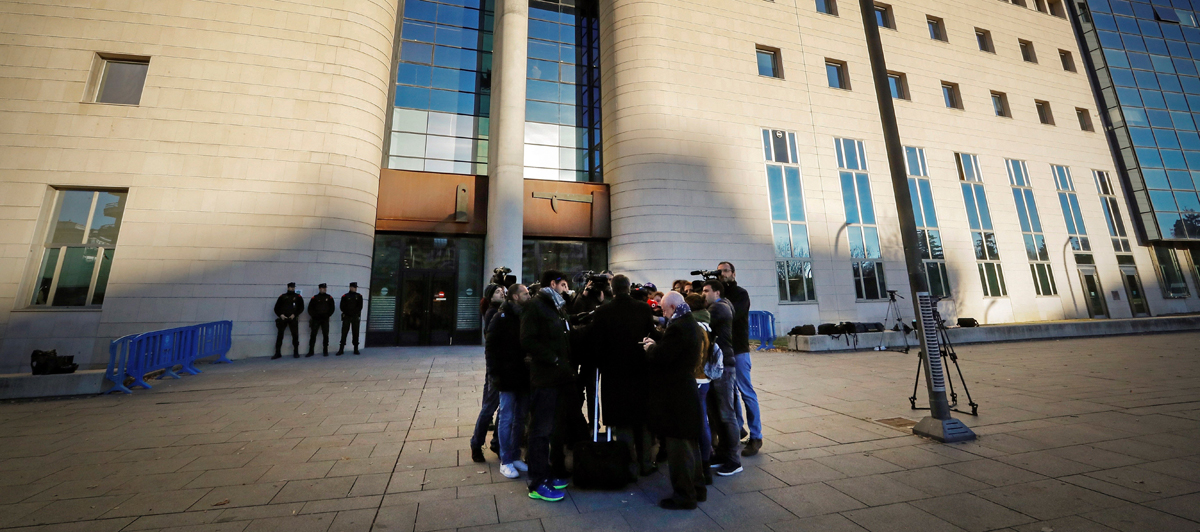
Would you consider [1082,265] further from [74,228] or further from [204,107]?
[74,228]

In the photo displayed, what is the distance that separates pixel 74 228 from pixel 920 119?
31537mm

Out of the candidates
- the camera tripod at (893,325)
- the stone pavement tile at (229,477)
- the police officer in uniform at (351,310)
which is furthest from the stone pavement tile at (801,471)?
the police officer in uniform at (351,310)

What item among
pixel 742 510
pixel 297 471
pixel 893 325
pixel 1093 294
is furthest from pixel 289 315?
pixel 1093 294

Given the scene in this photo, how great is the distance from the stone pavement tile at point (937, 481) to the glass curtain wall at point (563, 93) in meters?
15.0

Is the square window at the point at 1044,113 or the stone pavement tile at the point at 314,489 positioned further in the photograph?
the square window at the point at 1044,113

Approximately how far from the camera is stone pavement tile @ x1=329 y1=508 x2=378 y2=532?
9.73 feet

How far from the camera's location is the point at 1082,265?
70.5 ft

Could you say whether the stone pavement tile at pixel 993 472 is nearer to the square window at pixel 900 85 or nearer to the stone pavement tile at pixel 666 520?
the stone pavement tile at pixel 666 520

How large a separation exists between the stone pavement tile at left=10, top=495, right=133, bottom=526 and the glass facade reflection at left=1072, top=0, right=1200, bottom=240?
39.5 metres

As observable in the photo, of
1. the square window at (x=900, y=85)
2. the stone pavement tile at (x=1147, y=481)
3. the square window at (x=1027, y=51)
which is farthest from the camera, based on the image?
the square window at (x=1027, y=51)

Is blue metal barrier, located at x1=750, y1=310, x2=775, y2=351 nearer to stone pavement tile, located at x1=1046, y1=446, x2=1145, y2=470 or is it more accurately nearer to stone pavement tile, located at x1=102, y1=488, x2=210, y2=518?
stone pavement tile, located at x1=1046, y1=446, x2=1145, y2=470

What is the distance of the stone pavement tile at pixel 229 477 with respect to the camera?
3.73m

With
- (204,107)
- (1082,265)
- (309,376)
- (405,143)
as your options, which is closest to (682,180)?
(405,143)

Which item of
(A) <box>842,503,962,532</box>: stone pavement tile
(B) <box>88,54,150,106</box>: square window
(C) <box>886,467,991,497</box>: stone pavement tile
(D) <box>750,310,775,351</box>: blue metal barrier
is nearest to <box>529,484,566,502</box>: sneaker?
(A) <box>842,503,962,532</box>: stone pavement tile
